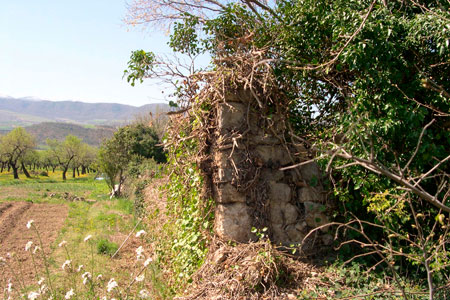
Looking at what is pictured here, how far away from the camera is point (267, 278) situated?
3.57m

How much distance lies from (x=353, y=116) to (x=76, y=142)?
55777 millimetres

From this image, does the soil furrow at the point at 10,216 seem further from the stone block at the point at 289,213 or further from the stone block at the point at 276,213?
the stone block at the point at 289,213

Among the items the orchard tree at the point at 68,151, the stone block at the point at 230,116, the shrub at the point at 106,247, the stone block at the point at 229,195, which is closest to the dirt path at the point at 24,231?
the shrub at the point at 106,247

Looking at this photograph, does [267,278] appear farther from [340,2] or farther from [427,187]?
[340,2]

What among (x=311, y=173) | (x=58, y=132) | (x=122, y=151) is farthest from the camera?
(x=58, y=132)

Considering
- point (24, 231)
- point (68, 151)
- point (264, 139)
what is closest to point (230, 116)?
point (264, 139)

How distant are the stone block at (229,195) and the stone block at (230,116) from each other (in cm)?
77

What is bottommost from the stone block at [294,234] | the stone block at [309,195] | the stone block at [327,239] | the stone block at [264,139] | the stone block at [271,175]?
the stone block at [327,239]

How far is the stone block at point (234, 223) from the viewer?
4.06m

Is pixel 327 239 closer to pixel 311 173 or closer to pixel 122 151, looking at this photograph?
pixel 311 173

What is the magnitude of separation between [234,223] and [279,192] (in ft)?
2.56

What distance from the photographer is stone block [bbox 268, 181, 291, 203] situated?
4312 mm

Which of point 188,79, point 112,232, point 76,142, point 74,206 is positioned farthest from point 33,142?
point 188,79

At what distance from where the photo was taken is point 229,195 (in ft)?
13.6
